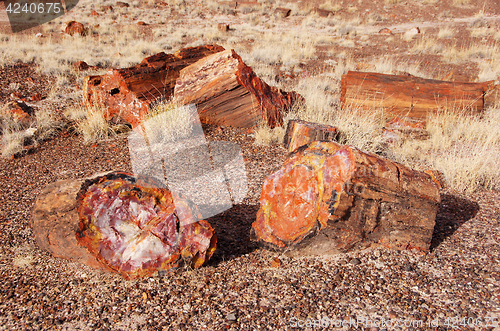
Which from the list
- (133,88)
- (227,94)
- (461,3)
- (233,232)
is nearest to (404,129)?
(227,94)

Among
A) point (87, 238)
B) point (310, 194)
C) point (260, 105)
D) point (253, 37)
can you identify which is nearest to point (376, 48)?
point (253, 37)

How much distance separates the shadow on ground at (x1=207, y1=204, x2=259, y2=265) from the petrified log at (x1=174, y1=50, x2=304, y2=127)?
234cm

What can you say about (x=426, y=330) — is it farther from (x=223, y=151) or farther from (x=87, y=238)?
(x=223, y=151)

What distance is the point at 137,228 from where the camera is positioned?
2.48 meters

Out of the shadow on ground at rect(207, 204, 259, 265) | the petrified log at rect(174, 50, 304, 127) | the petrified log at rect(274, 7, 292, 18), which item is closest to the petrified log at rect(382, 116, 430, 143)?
the petrified log at rect(174, 50, 304, 127)

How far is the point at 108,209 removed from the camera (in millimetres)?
2461

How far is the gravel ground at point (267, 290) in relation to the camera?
215 cm

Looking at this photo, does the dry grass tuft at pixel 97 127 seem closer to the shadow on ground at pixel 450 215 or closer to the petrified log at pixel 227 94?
the petrified log at pixel 227 94

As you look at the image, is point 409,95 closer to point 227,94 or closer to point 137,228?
point 227,94

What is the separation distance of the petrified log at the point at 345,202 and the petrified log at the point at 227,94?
2.88 meters

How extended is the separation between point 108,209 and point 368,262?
1.99m

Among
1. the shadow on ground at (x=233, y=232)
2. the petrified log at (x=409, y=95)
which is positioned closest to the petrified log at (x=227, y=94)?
the petrified log at (x=409, y=95)

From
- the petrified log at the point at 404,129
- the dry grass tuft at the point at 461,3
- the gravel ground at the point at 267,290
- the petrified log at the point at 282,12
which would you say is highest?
the dry grass tuft at the point at 461,3

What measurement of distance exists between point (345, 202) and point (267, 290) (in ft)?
2.79
